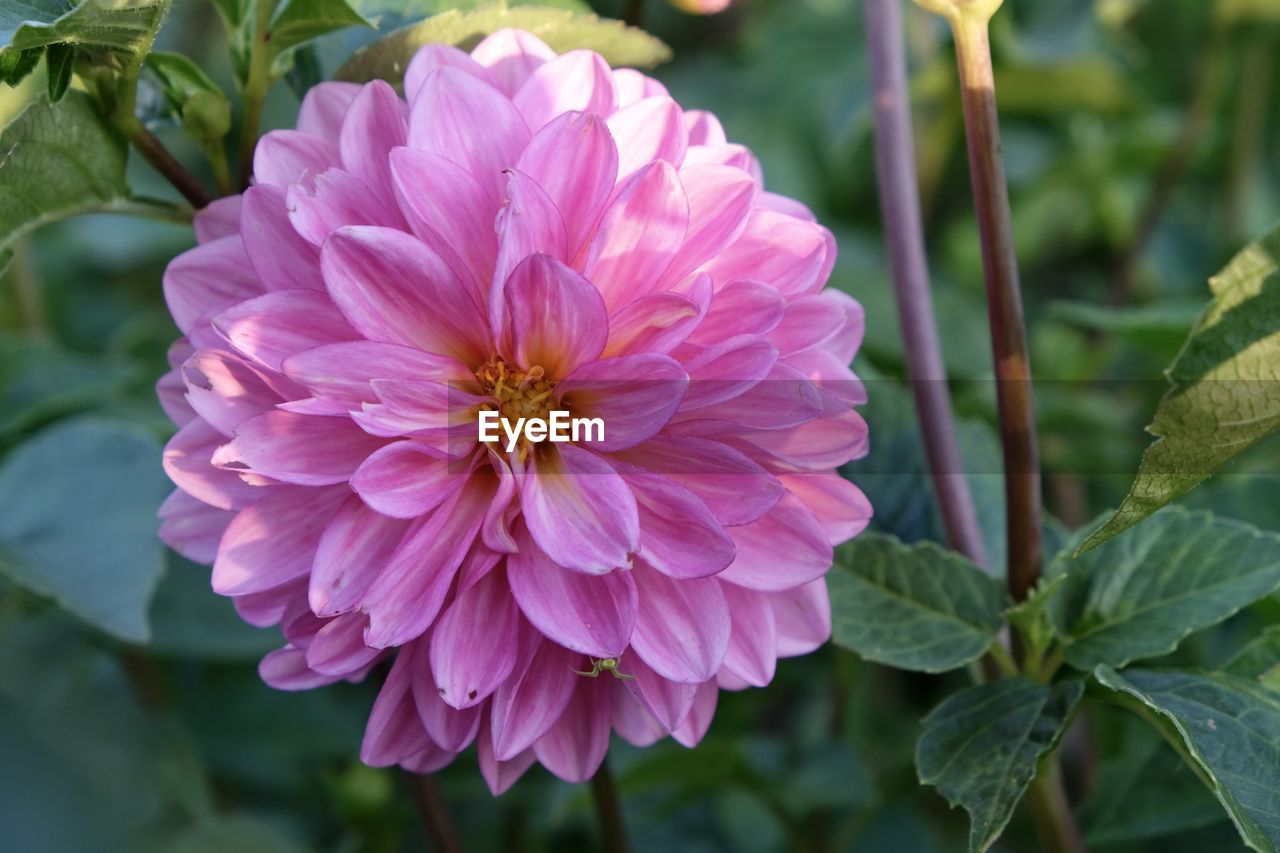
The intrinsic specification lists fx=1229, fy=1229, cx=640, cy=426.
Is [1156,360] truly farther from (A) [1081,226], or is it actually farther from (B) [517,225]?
(B) [517,225]

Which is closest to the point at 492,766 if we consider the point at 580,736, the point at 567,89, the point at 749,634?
the point at 580,736

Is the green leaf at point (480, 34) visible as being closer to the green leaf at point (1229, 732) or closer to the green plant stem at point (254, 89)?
the green plant stem at point (254, 89)

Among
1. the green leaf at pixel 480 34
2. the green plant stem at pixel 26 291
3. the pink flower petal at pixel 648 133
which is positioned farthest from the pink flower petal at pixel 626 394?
the green plant stem at pixel 26 291

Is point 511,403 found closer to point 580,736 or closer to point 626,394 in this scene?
point 626,394

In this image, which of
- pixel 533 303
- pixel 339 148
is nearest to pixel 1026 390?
pixel 533 303

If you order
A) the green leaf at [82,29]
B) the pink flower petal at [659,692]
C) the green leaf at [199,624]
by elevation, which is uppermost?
the green leaf at [82,29]

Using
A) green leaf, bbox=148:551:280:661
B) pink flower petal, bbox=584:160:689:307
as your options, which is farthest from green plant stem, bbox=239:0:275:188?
green leaf, bbox=148:551:280:661
